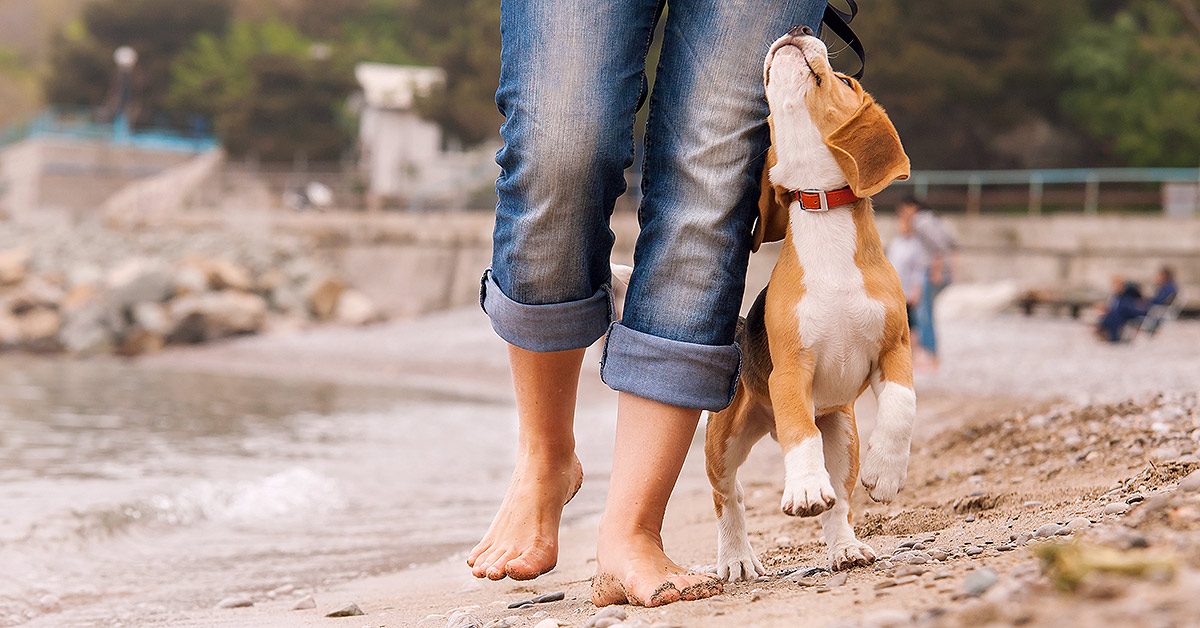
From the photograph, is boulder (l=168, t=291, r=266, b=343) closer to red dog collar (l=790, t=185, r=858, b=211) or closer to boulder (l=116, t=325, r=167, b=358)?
boulder (l=116, t=325, r=167, b=358)

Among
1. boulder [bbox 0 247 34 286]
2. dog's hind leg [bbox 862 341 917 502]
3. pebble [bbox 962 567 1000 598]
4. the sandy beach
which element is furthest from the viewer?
boulder [bbox 0 247 34 286]

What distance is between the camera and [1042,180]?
19.5 metres

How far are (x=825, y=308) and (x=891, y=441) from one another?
0.98 feet

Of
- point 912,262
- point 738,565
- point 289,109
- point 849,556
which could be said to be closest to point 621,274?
point 738,565

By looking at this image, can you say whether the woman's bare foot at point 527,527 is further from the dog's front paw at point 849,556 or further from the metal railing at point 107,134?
the metal railing at point 107,134

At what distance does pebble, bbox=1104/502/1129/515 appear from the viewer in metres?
2.04

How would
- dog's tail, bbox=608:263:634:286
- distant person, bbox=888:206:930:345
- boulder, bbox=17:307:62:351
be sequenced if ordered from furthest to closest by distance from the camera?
1. boulder, bbox=17:307:62:351
2. distant person, bbox=888:206:930:345
3. dog's tail, bbox=608:263:634:286

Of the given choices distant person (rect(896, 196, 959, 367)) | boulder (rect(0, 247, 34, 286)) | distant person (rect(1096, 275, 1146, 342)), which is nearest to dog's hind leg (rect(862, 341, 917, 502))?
distant person (rect(896, 196, 959, 367))

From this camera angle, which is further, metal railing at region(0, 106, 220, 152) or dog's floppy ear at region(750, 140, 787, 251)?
metal railing at region(0, 106, 220, 152)

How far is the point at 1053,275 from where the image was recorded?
58.7ft

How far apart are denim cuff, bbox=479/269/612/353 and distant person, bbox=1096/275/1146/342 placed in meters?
11.5

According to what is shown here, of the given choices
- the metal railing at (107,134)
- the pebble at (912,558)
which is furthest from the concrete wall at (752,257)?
the metal railing at (107,134)

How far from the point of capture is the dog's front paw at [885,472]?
2.08 metres

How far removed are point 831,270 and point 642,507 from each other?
24.8 inches
